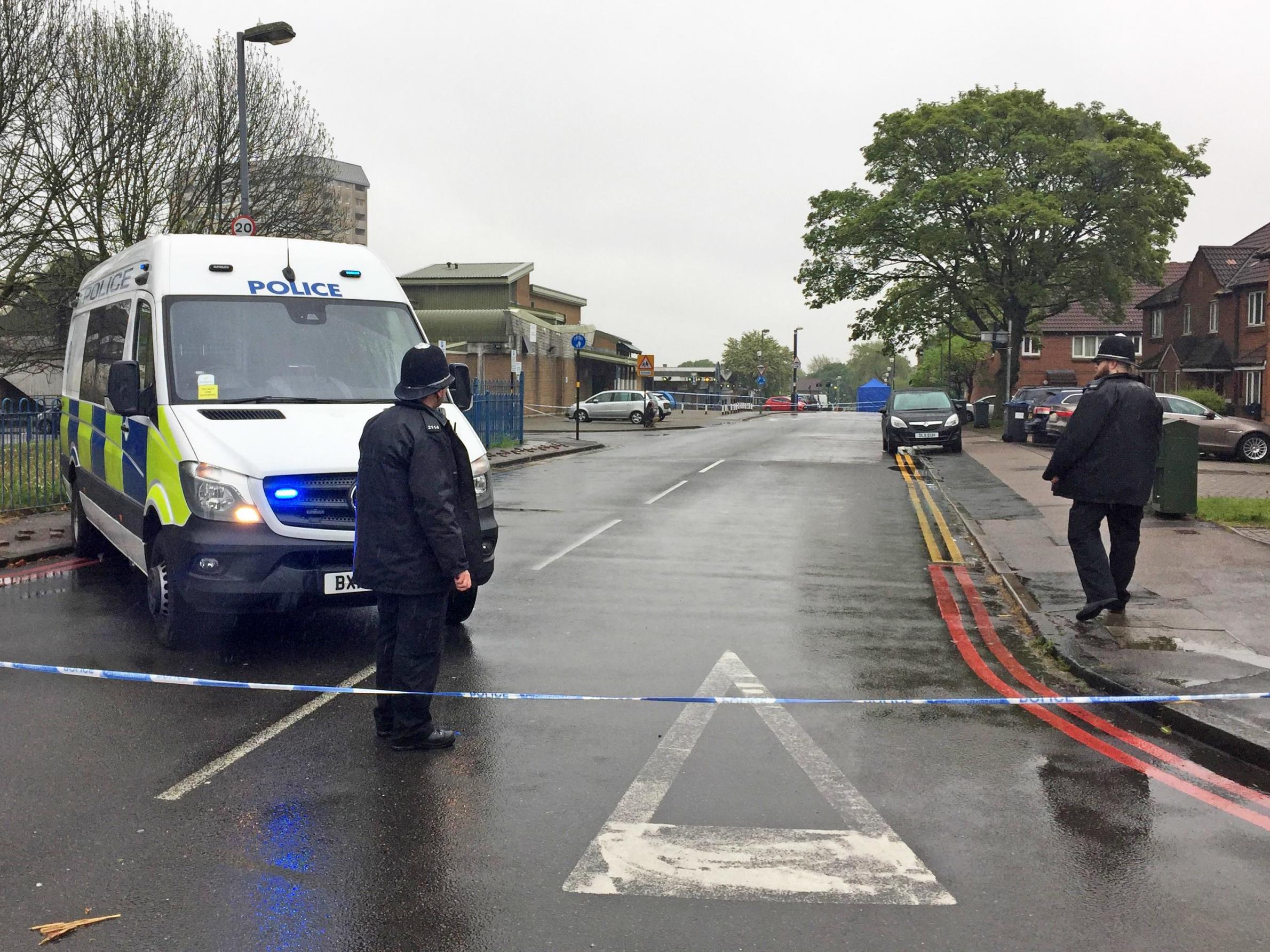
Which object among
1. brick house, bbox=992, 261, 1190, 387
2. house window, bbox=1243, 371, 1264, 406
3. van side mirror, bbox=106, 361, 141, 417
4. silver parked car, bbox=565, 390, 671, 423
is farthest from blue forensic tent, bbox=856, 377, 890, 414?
van side mirror, bbox=106, 361, 141, 417

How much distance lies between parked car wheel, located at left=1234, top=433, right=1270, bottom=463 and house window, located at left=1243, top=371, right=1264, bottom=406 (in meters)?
20.7

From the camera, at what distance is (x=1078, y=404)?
7.96 meters

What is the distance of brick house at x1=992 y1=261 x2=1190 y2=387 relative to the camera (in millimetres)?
68500

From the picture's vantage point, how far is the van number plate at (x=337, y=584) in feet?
22.3

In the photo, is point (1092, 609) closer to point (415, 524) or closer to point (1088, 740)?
point (1088, 740)

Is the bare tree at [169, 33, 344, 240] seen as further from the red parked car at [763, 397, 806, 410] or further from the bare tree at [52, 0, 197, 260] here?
the red parked car at [763, 397, 806, 410]

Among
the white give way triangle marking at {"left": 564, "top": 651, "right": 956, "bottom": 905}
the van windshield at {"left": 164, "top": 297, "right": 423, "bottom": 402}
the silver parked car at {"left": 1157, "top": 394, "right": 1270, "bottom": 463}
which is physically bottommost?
the white give way triangle marking at {"left": 564, "top": 651, "right": 956, "bottom": 905}

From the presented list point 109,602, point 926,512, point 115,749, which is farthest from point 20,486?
point 926,512

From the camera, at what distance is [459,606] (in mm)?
8008

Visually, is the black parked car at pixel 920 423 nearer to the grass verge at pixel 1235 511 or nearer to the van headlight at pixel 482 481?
the grass verge at pixel 1235 511

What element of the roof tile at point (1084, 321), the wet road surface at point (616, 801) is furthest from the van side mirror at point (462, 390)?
the roof tile at point (1084, 321)

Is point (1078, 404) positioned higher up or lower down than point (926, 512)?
higher up

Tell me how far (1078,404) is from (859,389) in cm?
10160

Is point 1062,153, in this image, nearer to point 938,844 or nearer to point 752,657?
point 752,657
